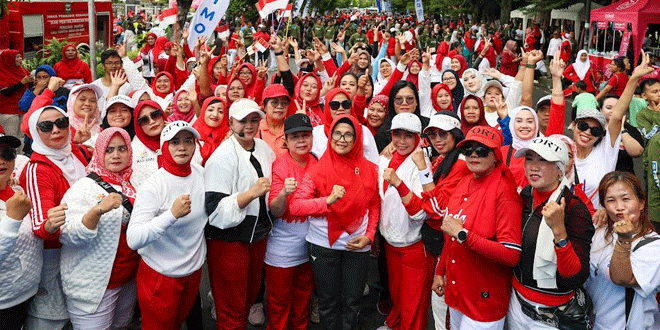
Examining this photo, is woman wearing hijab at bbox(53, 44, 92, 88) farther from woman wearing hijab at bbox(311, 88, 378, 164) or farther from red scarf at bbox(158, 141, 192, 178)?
red scarf at bbox(158, 141, 192, 178)

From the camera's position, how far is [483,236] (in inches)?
129

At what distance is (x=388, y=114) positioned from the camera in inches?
228

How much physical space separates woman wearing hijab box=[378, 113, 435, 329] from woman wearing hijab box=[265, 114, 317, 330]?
62cm

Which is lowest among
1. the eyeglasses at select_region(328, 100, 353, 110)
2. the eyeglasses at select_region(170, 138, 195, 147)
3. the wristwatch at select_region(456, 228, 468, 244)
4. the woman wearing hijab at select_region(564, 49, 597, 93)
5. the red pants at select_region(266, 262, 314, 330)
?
the red pants at select_region(266, 262, 314, 330)

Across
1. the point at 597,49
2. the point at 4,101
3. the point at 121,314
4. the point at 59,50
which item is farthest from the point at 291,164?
the point at 597,49

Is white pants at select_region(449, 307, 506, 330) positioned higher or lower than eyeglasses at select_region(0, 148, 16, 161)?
lower

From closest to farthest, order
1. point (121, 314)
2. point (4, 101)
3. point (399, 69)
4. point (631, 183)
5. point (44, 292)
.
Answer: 1. point (631, 183)
2. point (44, 292)
3. point (121, 314)
4. point (399, 69)
5. point (4, 101)

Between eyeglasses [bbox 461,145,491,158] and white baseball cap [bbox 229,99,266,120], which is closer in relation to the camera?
eyeglasses [bbox 461,145,491,158]

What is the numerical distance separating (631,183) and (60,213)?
320 centimetres

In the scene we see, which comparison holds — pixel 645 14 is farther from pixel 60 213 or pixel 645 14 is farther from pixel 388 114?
pixel 60 213

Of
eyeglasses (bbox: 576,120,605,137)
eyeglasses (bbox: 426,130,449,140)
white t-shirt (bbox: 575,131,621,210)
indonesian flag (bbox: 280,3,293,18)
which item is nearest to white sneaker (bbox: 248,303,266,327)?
eyeglasses (bbox: 426,130,449,140)

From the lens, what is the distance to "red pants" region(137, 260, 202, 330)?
3697 millimetres

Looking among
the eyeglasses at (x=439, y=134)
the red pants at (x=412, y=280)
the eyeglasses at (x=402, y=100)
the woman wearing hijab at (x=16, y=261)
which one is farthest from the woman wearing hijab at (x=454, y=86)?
the woman wearing hijab at (x=16, y=261)

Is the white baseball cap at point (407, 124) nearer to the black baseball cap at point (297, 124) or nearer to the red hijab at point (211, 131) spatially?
the black baseball cap at point (297, 124)
